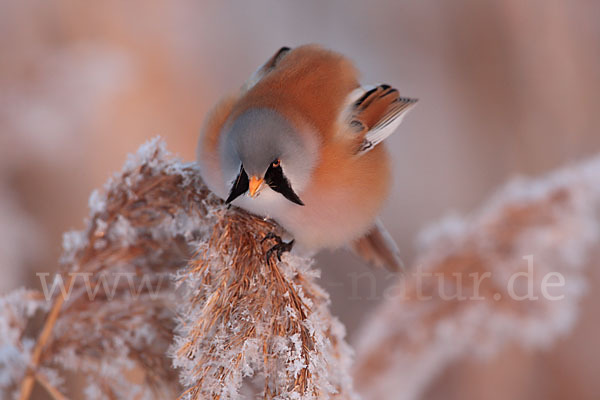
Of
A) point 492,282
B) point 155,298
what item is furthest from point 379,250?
point 155,298

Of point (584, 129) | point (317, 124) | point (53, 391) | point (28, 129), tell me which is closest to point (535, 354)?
point (584, 129)

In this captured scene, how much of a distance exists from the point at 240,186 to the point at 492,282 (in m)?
0.98

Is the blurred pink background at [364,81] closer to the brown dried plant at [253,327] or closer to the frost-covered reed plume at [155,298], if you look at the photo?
the frost-covered reed plume at [155,298]

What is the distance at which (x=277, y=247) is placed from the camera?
4.01ft

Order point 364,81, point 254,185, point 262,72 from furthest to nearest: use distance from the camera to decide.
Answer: point 364,81
point 262,72
point 254,185

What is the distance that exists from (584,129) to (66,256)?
262 centimetres

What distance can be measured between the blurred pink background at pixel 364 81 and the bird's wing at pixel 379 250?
2.23ft

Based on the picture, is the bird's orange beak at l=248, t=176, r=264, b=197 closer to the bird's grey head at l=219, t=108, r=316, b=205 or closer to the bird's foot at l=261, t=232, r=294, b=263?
the bird's grey head at l=219, t=108, r=316, b=205

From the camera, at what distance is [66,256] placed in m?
1.25

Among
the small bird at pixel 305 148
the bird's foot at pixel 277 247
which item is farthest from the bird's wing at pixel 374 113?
the bird's foot at pixel 277 247

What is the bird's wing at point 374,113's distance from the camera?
153 centimetres

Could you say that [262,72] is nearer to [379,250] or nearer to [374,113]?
[374,113]

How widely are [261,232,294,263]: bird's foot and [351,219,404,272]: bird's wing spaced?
1.72ft

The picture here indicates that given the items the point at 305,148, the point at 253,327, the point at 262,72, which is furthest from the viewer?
the point at 262,72
